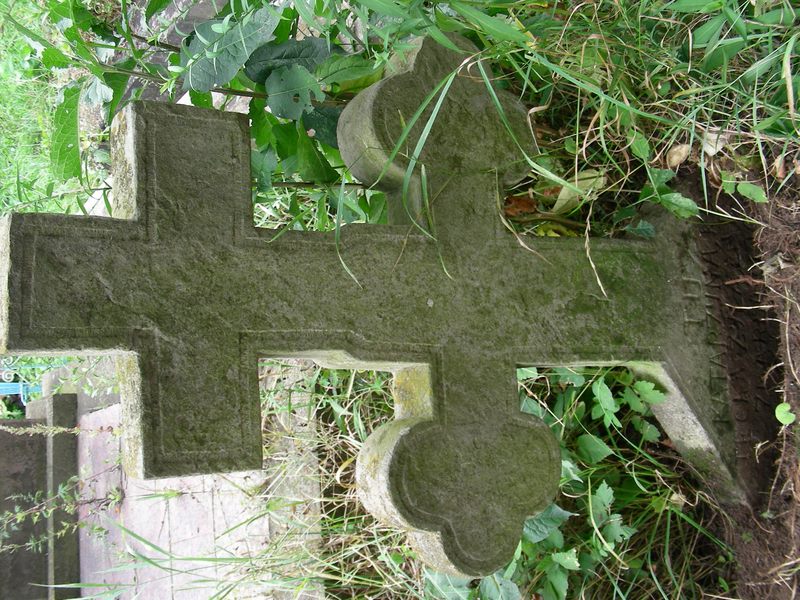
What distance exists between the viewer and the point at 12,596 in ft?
15.9

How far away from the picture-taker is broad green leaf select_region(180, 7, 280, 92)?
190 centimetres

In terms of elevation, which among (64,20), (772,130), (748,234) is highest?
(64,20)

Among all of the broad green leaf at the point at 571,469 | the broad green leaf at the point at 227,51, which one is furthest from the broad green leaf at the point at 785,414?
the broad green leaf at the point at 227,51

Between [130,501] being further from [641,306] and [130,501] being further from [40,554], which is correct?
[641,306]

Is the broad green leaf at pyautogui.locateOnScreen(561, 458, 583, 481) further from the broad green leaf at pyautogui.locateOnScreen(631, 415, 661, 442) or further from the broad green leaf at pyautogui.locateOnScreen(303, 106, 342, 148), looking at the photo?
the broad green leaf at pyautogui.locateOnScreen(303, 106, 342, 148)

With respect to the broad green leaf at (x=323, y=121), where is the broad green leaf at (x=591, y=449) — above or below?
below

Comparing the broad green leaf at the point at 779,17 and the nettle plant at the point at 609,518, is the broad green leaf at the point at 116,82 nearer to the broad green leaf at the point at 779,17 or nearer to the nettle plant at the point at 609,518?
the nettle plant at the point at 609,518

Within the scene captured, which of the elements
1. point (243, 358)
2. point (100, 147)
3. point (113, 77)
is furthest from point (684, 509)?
point (100, 147)

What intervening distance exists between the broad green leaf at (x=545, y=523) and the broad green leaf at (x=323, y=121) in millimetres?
1354

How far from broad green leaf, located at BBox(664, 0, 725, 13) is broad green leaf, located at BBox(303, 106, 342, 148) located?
3.02 feet

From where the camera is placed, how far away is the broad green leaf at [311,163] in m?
2.22

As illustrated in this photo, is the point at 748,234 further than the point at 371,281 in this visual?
Yes

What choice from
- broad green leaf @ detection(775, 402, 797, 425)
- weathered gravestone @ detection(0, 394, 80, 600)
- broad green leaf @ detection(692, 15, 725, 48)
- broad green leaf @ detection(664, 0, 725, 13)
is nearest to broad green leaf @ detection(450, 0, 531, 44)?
broad green leaf @ detection(664, 0, 725, 13)

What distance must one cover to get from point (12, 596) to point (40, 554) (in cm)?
29
